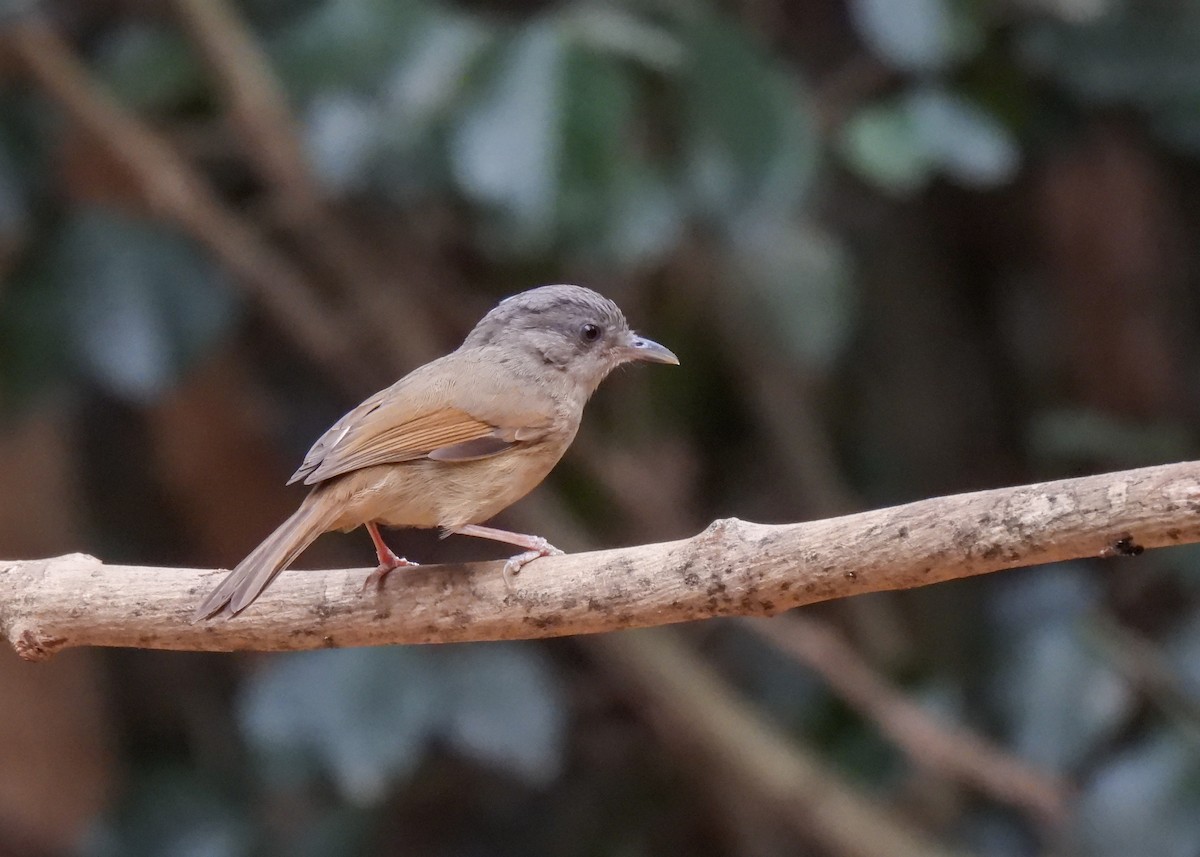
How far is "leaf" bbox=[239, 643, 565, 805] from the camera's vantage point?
14.0 ft

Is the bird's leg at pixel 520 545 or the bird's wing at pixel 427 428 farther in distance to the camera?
the bird's wing at pixel 427 428

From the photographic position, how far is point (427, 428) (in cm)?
313

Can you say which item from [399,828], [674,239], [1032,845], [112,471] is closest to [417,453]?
[674,239]

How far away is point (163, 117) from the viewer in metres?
5.21

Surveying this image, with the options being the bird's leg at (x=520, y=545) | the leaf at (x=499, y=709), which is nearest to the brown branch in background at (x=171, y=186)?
the leaf at (x=499, y=709)

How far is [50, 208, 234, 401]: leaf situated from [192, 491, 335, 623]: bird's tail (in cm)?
201

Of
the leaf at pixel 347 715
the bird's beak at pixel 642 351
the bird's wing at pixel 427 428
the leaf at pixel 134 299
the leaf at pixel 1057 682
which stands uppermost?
the leaf at pixel 134 299

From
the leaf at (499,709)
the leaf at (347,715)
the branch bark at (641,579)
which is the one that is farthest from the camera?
the leaf at (499,709)

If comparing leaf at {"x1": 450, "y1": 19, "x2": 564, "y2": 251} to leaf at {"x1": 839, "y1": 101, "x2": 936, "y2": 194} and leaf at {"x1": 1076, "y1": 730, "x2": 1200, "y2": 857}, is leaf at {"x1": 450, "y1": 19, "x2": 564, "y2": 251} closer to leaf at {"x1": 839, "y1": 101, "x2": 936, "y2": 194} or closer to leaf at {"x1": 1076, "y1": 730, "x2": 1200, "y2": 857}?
leaf at {"x1": 839, "y1": 101, "x2": 936, "y2": 194}

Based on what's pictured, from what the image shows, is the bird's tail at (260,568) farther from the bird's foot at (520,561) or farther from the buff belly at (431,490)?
the bird's foot at (520,561)

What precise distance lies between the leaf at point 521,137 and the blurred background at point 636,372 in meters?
0.01

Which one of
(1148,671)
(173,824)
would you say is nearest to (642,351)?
(1148,671)

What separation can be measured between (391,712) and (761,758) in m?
1.33

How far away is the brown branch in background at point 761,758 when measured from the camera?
4.98 meters
